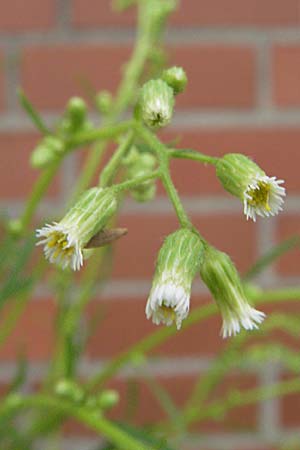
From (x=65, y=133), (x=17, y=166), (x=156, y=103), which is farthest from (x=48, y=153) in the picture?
(x=17, y=166)

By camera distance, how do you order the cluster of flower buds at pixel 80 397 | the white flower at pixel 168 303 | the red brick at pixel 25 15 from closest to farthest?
1. the white flower at pixel 168 303
2. the cluster of flower buds at pixel 80 397
3. the red brick at pixel 25 15

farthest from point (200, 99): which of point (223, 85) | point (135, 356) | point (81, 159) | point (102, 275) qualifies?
point (135, 356)

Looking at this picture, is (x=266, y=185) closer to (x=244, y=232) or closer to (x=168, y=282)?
(x=168, y=282)

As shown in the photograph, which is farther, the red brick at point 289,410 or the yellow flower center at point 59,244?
the red brick at point 289,410

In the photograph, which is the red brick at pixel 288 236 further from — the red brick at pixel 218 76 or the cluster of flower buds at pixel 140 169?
the cluster of flower buds at pixel 140 169

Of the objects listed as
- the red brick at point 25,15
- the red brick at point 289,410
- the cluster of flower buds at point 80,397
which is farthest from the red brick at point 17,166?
the cluster of flower buds at point 80,397

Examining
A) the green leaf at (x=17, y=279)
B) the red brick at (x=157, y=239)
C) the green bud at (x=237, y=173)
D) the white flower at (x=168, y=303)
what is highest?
the red brick at (x=157, y=239)

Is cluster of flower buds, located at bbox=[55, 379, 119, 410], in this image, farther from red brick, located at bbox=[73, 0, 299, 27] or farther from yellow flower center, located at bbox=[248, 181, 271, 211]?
red brick, located at bbox=[73, 0, 299, 27]
